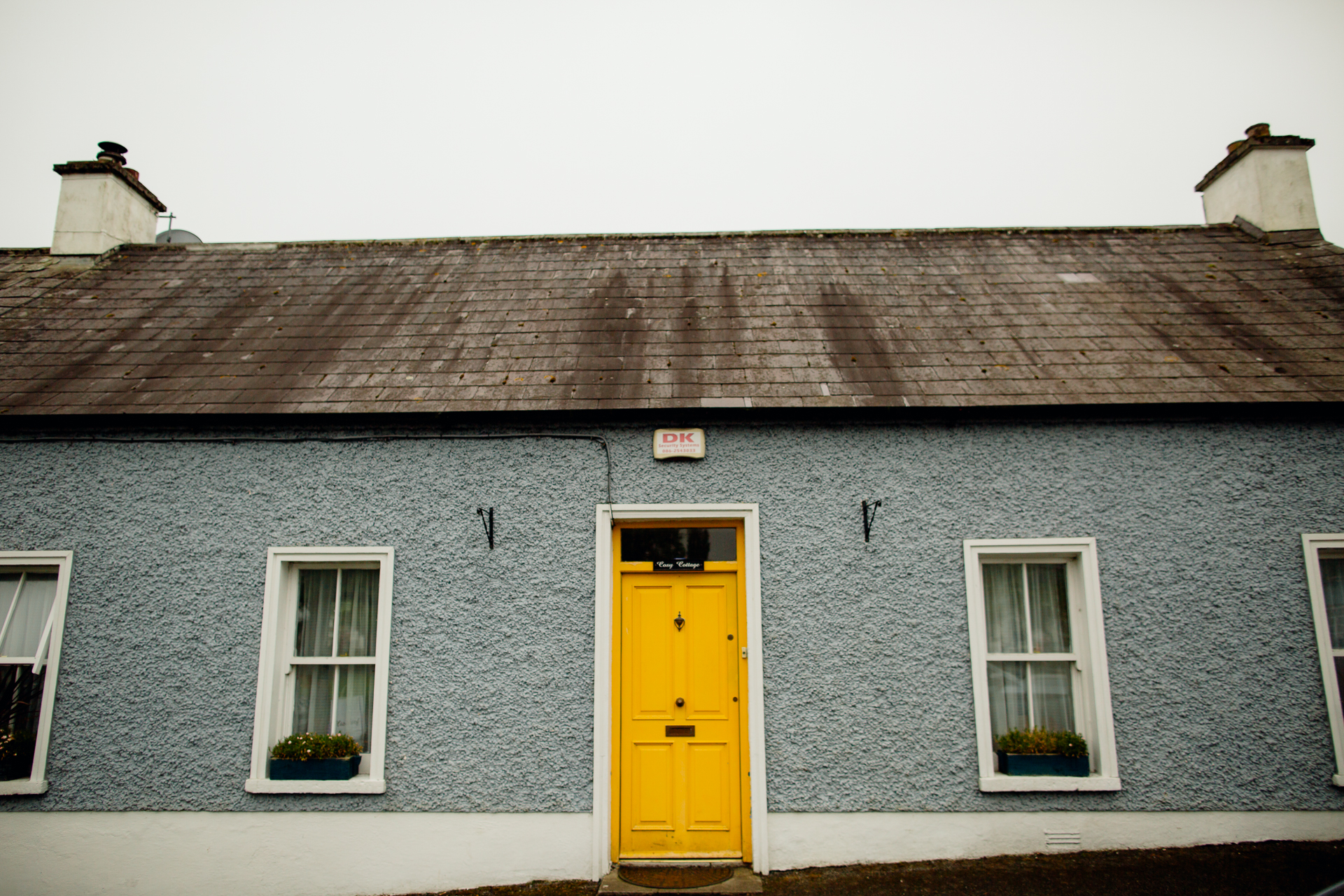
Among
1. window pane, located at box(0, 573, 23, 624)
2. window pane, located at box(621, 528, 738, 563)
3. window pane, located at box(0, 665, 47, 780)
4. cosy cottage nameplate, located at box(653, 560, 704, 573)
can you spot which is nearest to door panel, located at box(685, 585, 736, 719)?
cosy cottage nameplate, located at box(653, 560, 704, 573)

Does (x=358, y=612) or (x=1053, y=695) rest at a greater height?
(x=358, y=612)

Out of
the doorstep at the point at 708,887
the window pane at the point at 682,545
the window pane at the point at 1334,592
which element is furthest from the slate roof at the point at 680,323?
the doorstep at the point at 708,887

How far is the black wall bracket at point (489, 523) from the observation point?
5.55 m

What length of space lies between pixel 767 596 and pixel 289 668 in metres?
3.82

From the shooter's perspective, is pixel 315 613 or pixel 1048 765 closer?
pixel 1048 765

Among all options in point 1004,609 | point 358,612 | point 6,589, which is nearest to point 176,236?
point 6,589

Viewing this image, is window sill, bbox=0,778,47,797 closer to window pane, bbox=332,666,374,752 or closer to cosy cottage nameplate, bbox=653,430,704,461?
window pane, bbox=332,666,374,752

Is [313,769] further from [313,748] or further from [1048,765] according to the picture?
[1048,765]

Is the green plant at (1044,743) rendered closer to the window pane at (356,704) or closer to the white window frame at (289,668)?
the white window frame at (289,668)

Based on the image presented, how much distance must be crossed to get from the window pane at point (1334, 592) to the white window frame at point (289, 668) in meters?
7.40

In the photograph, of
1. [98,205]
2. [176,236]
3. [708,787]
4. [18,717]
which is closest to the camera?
[708,787]

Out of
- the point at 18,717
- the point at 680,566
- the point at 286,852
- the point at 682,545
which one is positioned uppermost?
the point at 682,545

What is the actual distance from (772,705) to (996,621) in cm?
193

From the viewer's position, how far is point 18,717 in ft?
18.3
